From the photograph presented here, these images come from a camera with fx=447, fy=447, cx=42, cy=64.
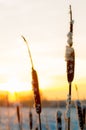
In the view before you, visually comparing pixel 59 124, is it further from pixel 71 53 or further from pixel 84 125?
pixel 71 53

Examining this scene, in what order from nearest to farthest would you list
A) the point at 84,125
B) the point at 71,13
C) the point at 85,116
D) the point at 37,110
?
the point at 71,13
the point at 37,110
the point at 84,125
the point at 85,116

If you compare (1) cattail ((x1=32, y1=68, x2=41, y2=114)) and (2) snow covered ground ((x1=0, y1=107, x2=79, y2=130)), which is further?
(2) snow covered ground ((x1=0, y1=107, x2=79, y2=130))

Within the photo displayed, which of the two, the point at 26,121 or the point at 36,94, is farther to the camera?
the point at 26,121

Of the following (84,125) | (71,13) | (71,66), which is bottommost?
(84,125)

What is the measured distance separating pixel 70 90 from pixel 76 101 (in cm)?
242

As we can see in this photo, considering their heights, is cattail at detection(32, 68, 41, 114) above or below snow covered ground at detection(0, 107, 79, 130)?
below

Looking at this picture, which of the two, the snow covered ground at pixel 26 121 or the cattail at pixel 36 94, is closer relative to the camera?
the cattail at pixel 36 94

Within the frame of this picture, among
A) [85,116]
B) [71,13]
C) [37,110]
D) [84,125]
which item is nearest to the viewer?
[71,13]

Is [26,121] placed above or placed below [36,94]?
above

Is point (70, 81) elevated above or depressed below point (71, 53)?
below

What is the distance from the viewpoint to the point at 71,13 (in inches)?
153

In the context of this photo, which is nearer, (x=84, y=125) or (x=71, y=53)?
(x=71, y=53)

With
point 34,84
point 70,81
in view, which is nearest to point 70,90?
point 70,81

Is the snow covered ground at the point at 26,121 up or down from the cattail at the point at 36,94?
up
